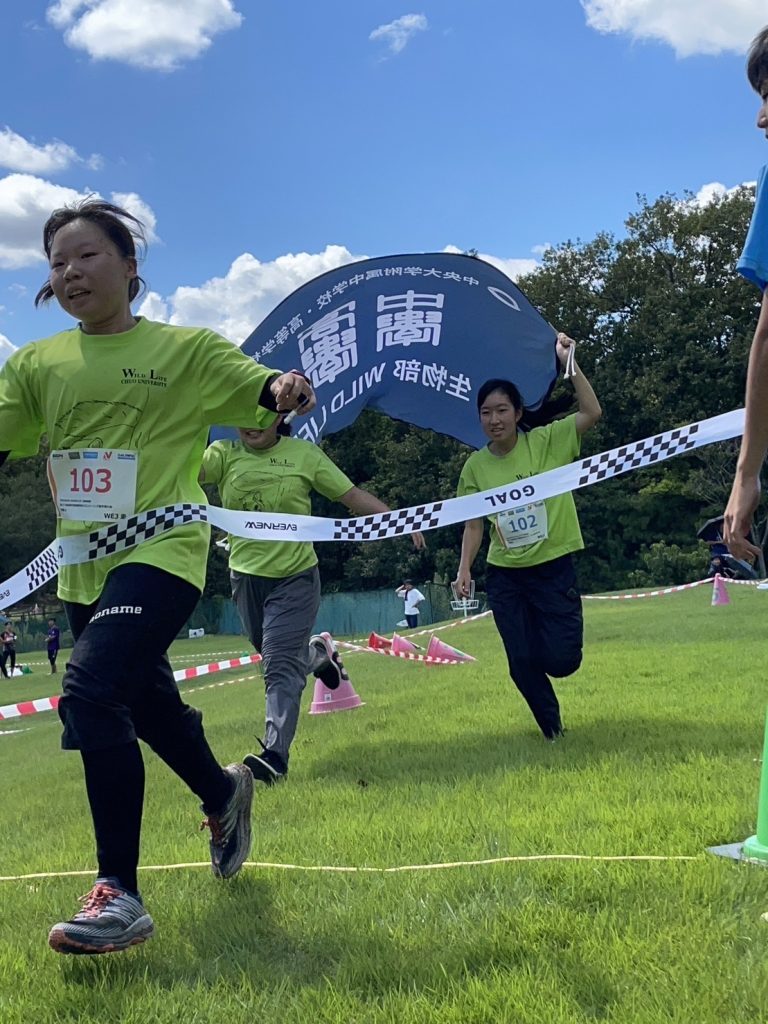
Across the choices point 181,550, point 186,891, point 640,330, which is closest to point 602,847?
point 186,891

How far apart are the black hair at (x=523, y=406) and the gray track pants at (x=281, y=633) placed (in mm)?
1501

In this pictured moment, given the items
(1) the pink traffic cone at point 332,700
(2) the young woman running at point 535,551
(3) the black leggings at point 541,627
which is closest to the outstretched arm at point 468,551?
(2) the young woman running at point 535,551

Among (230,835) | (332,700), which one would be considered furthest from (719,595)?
(230,835)

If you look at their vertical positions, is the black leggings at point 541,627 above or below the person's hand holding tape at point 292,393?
below

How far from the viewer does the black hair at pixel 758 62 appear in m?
2.40

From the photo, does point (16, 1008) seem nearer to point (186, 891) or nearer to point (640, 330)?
Result: point (186, 891)

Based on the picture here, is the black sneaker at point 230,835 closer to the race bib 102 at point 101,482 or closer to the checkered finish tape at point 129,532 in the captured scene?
the checkered finish tape at point 129,532

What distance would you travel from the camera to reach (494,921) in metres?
2.49

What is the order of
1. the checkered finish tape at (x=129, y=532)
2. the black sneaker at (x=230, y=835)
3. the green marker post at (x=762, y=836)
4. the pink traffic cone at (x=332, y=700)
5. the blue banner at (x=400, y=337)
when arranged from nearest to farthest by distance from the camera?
the green marker post at (x=762, y=836)
the checkered finish tape at (x=129, y=532)
the black sneaker at (x=230, y=835)
the pink traffic cone at (x=332, y=700)
the blue banner at (x=400, y=337)

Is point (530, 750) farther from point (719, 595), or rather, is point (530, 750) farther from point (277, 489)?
point (719, 595)

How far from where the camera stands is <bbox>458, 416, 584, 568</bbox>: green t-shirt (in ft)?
17.5

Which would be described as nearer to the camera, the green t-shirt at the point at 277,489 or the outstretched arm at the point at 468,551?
the green t-shirt at the point at 277,489

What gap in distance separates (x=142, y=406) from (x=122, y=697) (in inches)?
37.3

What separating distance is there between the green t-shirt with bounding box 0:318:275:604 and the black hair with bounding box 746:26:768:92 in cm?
168
